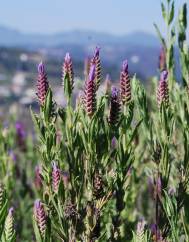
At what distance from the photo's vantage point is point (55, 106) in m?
1.81

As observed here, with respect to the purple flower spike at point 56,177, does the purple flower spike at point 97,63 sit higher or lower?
higher

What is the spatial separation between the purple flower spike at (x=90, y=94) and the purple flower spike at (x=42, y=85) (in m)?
0.15

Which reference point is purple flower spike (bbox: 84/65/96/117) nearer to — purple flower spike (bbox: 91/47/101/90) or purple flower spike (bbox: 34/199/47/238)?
purple flower spike (bbox: 91/47/101/90)

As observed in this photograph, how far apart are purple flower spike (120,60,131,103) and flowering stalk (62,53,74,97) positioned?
17 cm

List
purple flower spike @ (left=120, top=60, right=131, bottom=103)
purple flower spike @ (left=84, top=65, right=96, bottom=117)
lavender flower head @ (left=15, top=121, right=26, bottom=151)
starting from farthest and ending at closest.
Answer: lavender flower head @ (left=15, top=121, right=26, bottom=151), purple flower spike @ (left=120, top=60, right=131, bottom=103), purple flower spike @ (left=84, top=65, right=96, bottom=117)

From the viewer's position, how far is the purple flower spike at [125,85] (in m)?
1.66

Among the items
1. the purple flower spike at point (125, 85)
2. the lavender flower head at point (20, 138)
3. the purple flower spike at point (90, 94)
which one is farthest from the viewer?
the lavender flower head at point (20, 138)

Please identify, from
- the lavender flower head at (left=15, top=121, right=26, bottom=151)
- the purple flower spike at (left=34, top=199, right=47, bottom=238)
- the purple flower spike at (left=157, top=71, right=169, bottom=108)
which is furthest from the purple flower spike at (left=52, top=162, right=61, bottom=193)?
the lavender flower head at (left=15, top=121, right=26, bottom=151)

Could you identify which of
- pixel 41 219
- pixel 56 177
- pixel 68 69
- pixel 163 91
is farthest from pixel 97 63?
pixel 41 219

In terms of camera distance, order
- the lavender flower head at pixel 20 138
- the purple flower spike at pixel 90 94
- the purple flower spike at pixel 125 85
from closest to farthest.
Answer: the purple flower spike at pixel 90 94, the purple flower spike at pixel 125 85, the lavender flower head at pixel 20 138

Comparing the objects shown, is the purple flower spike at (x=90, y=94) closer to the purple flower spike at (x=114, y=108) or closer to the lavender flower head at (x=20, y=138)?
the purple flower spike at (x=114, y=108)

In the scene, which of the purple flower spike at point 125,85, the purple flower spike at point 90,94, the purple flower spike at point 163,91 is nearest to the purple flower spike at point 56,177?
the purple flower spike at point 90,94

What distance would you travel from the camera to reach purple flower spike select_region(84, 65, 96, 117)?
156 centimetres

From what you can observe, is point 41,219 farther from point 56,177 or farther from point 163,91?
point 163,91
